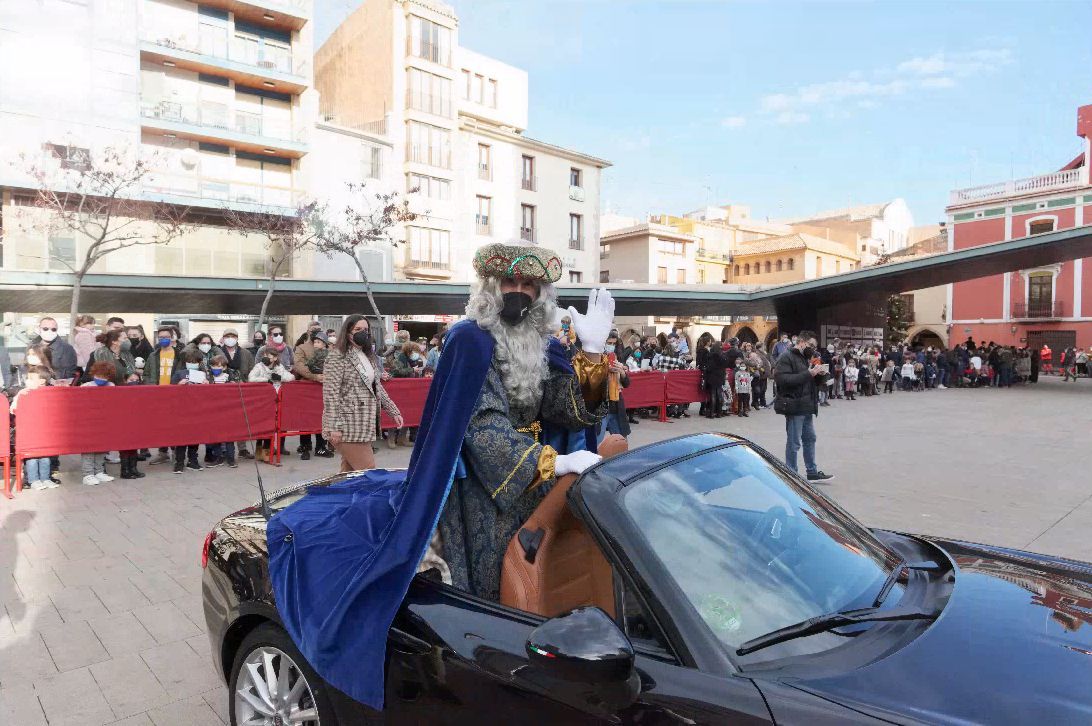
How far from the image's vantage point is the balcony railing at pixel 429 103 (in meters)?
38.7

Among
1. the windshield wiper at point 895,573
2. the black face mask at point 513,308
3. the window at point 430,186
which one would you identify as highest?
the window at point 430,186

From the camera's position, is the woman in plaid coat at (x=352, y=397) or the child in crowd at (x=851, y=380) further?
the child in crowd at (x=851, y=380)

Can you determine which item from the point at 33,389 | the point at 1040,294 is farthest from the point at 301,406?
the point at 1040,294

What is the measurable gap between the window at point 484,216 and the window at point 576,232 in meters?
6.69

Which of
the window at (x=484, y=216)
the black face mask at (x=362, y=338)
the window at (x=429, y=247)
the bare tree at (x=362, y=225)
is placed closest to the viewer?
the black face mask at (x=362, y=338)

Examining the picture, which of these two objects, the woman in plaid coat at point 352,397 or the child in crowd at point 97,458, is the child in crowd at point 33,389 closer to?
the child in crowd at point 97,458

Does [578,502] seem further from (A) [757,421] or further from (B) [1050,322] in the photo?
(B) [1050,322]

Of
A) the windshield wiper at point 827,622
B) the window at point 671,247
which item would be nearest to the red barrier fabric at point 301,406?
the windshield wiper at point 827,622

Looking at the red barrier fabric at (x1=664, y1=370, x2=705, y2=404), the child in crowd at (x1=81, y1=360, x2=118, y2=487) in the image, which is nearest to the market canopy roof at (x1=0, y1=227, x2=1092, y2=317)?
the red barrier fabric at (x1=664, y1=370, x2=705, y2=404)

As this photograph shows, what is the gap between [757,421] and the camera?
14.7m

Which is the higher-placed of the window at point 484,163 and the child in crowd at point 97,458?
the window at point 484,163

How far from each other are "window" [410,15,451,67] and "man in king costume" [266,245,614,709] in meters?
40.6

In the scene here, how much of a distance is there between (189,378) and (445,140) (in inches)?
1281

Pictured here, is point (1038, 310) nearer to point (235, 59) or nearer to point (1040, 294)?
point (1040, 294)
